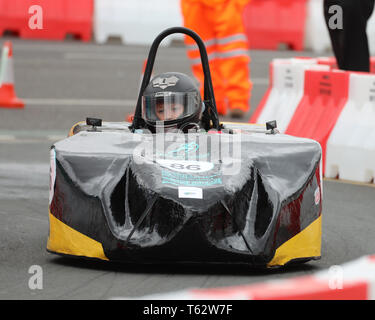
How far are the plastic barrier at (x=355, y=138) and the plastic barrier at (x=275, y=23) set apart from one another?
538 inches

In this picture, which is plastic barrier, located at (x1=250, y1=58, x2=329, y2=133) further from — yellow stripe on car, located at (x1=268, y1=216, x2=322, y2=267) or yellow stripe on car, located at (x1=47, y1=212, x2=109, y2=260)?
yellow stripe on car, located at (x1=47, y1=212, x2=109, y2=260)

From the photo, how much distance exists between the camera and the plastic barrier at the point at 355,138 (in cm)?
814

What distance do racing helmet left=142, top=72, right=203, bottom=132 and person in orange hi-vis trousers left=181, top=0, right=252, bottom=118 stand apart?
19.7 ft

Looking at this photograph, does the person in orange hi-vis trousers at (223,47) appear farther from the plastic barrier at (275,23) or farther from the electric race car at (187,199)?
the plastic barrier at (275,23)

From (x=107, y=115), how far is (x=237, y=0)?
2064mm

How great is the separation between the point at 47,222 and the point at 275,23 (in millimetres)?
16595

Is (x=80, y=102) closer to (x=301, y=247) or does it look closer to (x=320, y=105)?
(x=320, y=105)

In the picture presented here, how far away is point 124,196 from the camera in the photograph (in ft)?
16.9

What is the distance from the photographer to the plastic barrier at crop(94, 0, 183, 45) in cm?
2256

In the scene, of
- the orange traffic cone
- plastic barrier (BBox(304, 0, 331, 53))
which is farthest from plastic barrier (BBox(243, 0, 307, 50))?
the orange traffic cone

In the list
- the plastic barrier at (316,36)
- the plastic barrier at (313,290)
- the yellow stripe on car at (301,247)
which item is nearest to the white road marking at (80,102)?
the yellow stripe on car at (301,247)
